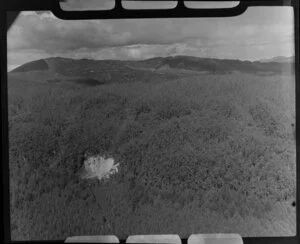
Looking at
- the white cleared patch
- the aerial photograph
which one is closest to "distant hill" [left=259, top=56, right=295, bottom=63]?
the aerial photograph

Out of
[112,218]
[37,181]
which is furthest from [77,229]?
[37,181]

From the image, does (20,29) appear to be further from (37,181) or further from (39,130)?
(37,181)

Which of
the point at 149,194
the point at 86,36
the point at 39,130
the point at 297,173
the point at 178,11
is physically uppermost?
the point at 178,11

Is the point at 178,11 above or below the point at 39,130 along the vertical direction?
above

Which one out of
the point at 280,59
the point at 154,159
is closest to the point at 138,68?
the point at 154,159

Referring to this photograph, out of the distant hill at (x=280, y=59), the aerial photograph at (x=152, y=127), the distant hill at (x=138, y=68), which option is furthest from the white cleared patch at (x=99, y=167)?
the distant hill at (x=280, y=59)

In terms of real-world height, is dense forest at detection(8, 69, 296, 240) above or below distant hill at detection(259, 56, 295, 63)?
below

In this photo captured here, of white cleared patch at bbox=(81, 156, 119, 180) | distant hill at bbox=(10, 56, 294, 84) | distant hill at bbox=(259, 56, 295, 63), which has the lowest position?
white cleared patch at bbox=(81, 156, 119, 180)

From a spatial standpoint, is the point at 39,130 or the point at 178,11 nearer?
the point at 178,11

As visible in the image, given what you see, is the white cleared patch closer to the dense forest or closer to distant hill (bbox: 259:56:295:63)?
the dense forest
